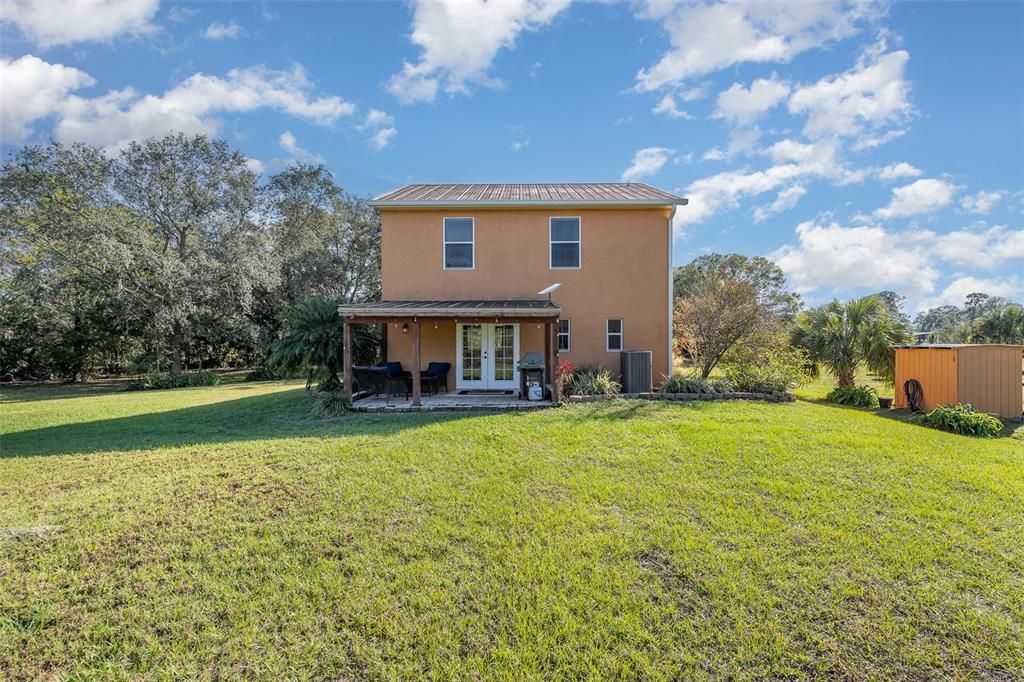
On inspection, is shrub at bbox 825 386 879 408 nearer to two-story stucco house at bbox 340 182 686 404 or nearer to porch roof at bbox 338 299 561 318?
two-story stucco house at bbox 340 182 686 404

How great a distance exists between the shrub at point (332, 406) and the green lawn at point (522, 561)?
2783mm

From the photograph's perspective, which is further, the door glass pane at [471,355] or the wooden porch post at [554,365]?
the door glass pane at [471,355]

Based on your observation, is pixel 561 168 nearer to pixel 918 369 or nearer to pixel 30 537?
pixel 918 369

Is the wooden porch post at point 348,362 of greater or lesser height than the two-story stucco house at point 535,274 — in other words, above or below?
below

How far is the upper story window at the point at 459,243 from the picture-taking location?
39.0 ft

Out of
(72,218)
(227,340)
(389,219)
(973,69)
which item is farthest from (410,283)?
(227,340)

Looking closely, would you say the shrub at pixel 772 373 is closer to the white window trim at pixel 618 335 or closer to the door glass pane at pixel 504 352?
the white window trim at pixel 618 335

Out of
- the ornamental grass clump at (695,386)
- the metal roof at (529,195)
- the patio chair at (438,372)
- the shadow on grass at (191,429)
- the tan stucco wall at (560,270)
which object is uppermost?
the metal roof at (529,195)

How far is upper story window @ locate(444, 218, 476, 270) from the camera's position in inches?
468

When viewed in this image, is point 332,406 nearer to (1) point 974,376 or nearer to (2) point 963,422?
(2) point 963,422

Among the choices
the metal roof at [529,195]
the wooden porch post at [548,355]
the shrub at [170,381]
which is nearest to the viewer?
the wooden porch post at [548,355]

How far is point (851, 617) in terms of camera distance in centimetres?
303

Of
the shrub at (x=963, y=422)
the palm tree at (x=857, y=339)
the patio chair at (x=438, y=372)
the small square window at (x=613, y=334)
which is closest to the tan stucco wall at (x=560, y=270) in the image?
the small square window at (x=613, y=334)

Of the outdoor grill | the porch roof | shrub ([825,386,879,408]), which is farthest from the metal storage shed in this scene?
the outdoor grill
